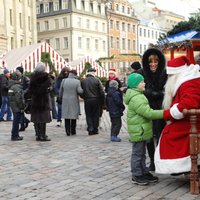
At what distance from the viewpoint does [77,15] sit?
64.6 metres

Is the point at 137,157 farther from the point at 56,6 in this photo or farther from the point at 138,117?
the point at 56,6

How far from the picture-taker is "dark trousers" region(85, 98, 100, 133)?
34.7 ft

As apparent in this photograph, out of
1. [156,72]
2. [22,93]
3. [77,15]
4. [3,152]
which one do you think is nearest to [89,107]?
[22,93]

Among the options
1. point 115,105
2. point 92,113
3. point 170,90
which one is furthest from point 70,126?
point 170,90

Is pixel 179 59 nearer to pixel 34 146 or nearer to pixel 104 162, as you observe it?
pixel 104 162

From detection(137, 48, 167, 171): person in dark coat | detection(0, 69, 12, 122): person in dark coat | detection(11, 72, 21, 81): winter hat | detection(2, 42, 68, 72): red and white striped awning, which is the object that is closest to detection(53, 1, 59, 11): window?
detection(2, 42, 68, 72): red and white striped awning

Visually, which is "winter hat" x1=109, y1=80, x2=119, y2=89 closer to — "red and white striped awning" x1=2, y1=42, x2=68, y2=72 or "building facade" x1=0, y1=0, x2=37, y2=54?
"red and white striped awning" x1=2, y1=42, x2=68, y2=72

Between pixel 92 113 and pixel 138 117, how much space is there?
5171 millimetres

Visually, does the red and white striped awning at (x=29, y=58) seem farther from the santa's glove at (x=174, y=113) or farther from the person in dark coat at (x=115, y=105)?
the santa's glove at (x=174, y=113)

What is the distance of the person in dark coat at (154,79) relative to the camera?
6148 millimetres

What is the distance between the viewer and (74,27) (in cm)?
6412

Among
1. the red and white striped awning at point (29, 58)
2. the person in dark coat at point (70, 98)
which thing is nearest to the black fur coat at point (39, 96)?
the person in dark coat at point (70, 98)

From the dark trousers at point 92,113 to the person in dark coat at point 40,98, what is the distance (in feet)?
3.94

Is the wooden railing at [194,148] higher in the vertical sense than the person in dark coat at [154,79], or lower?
lower
